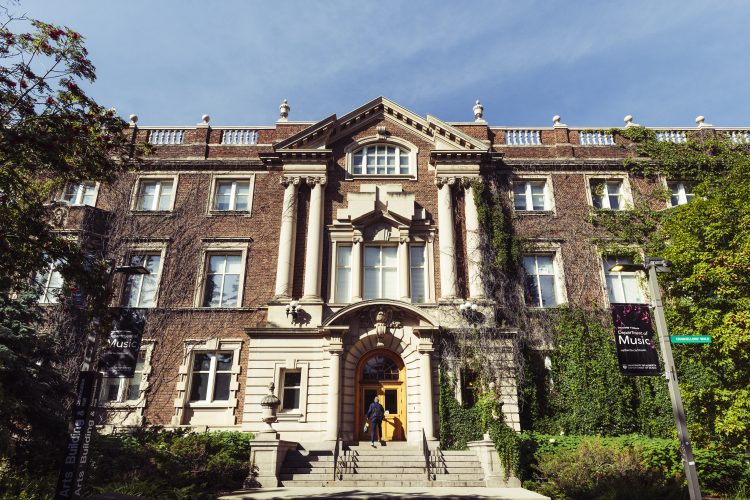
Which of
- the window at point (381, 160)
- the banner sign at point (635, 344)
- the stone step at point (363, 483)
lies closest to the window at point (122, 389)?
the stone step at point (363, 483)

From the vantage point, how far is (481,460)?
51.2 feet

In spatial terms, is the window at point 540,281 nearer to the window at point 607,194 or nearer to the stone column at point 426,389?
the window at point 607,194

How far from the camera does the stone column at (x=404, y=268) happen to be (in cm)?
1948

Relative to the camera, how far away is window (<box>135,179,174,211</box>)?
22.2m

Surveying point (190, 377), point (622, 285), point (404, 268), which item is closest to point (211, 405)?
point (190, 377)

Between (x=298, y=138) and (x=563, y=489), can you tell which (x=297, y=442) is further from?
(x=298, y=138)

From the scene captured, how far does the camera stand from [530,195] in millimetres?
22359

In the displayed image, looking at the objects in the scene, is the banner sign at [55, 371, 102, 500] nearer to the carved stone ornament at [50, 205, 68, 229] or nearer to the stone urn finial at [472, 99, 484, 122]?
the carved stone ornament at [50, 205, 68, 229]

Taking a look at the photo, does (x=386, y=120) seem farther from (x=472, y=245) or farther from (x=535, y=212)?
(x=535, y=212)

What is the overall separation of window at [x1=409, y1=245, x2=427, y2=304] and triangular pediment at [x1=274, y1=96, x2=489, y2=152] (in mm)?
5074

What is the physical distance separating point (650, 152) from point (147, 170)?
23160 mm

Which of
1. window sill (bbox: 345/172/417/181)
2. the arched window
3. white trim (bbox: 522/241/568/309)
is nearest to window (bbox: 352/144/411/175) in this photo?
window sill (bbox: 345/172/417/181)

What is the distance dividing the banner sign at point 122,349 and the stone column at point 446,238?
38.3 ft

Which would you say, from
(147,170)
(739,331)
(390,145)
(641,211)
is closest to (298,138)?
(390,145)
